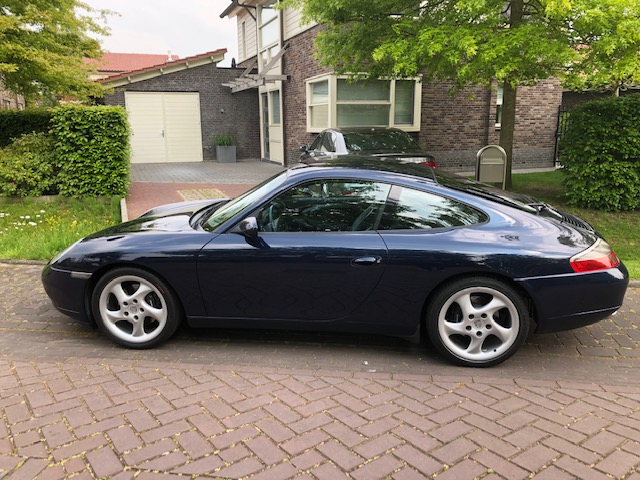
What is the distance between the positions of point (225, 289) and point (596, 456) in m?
2.52

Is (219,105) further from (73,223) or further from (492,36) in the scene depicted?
(492,36)

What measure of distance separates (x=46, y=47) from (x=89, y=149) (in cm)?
289

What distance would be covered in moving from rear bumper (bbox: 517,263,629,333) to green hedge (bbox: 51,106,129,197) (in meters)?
9.06

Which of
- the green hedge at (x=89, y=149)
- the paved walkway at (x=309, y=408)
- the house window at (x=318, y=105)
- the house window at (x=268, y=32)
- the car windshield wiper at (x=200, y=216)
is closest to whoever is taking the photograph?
the paved walkway at (x=309, y=408)

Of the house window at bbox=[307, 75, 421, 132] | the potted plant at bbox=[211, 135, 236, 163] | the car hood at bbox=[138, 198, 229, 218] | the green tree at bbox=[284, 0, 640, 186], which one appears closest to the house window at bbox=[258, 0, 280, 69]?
the potted plant at bbox=[211, 135, 236, 163]

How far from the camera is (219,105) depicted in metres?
22.5

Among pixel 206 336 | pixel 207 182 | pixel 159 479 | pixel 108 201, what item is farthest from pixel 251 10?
pixel 159 479

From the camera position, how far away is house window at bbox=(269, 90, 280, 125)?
1983cm

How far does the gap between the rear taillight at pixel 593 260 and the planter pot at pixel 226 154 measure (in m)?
19.2

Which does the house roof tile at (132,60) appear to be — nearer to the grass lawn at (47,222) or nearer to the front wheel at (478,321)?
the grass lawn at (47,222)

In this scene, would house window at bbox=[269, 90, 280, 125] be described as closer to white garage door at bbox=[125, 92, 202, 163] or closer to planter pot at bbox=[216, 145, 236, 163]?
planter pot at bbox=[216, 145, 236, 163]

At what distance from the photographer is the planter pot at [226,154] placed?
21628 millimetres

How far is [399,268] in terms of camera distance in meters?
3.59

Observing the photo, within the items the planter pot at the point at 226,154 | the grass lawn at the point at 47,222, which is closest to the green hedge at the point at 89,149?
the grass lawn at the point at 47,222
